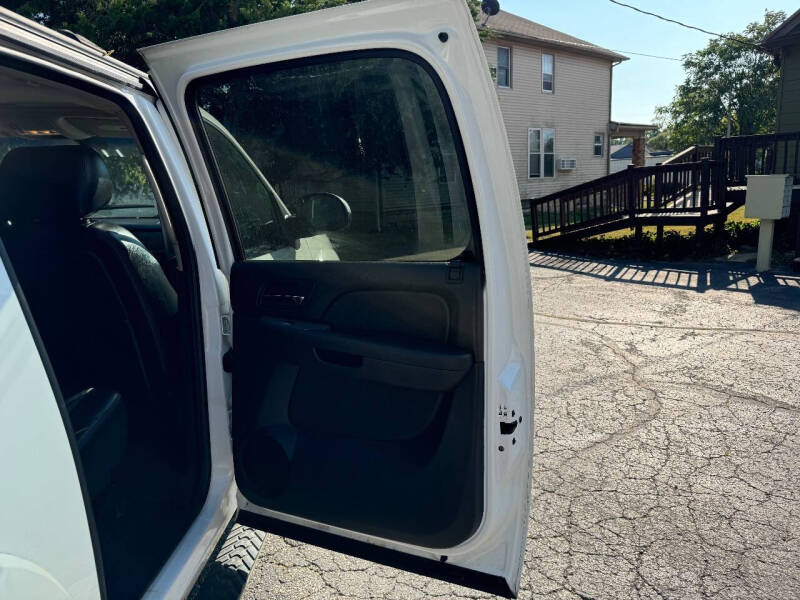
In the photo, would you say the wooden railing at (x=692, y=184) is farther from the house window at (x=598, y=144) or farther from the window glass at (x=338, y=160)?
the house window at (x=598, y=144)

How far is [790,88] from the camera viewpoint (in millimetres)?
14023

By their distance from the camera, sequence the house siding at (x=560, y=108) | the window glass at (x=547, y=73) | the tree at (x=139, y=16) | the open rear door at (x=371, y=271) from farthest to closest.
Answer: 1. the window glass at (x=547, y=73)
2. the house siding at (x=560, y=108)
3. the tree at (x=139, y=16)
4. the open rear door at (x=371, y=271)

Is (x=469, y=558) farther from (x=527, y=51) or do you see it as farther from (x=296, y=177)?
(x=527, y=51)

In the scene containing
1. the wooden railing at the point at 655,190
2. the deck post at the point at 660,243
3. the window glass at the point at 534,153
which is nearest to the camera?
the wooden railing at the point at 655,190

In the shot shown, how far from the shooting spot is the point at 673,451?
369 centimetres

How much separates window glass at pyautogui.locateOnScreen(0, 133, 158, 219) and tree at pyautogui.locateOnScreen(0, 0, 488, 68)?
5025 mm

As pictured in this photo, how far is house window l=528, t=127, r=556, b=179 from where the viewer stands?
21.5 m

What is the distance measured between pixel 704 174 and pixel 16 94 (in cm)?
1012

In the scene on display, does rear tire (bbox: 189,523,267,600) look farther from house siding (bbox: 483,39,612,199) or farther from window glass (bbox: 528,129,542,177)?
window glass (bbox: 528,129,542,177)

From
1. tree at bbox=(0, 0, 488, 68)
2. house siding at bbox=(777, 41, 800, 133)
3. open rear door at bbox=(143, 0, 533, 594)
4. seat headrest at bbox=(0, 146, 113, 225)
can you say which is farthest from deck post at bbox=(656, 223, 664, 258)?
seat headrest at bbox=(0, 146, 113, 225)

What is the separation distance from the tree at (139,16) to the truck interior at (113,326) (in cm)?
648

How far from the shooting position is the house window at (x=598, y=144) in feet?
79.7

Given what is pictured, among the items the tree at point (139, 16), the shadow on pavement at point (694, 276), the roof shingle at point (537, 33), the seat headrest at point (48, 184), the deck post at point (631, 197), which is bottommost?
the shadow on pavement at point (694, 276)

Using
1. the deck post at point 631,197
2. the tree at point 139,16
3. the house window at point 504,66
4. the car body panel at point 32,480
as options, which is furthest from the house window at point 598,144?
the car body panel at point 32,480
